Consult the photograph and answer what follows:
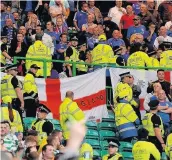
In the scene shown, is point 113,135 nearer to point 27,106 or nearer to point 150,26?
point 27,106

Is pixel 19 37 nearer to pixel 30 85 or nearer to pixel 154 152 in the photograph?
pixel 30 85

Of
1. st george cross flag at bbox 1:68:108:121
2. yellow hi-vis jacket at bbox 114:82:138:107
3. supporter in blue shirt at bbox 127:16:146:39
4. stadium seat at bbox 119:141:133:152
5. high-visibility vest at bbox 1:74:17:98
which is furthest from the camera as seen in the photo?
supporter in blue shirt at bbox 127:16:146:39

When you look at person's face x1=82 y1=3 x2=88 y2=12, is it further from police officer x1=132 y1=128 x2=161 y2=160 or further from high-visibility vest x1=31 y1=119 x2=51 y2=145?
police officer x1=132 y1=128 x2=161 y2=160

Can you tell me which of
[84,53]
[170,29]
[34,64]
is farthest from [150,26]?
[34,64]

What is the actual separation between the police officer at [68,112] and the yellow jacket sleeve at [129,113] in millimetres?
834

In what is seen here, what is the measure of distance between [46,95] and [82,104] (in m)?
0.73

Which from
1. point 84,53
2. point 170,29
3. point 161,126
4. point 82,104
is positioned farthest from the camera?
point 170,29

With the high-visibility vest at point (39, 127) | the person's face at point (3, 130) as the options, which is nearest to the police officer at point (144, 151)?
the high-visibility vest at point (39, 127)

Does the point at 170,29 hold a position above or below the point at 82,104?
above

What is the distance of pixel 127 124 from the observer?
801 inches

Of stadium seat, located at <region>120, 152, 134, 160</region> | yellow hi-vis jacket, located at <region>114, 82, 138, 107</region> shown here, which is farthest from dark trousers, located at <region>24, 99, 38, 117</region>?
stadium seat, located at <region>120, 152, 134, 160</region>

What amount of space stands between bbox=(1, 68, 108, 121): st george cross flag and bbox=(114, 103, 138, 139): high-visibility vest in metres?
0.66

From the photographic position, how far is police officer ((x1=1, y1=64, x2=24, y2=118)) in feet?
67.0

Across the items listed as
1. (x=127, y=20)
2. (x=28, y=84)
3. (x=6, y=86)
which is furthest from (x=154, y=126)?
(x=127, y=20)
